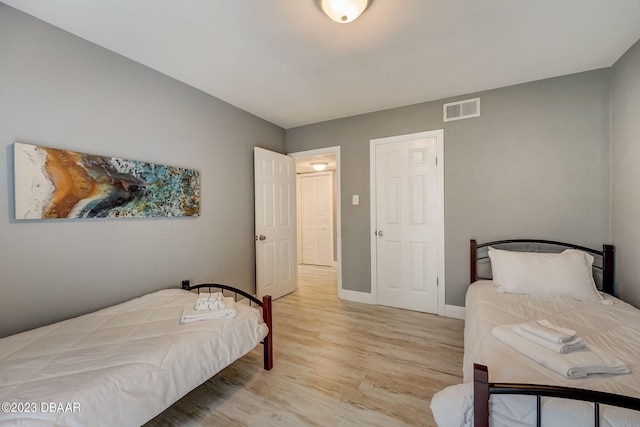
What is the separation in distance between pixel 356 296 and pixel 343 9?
315 centimetres

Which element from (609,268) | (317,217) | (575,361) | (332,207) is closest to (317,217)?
(317,217)

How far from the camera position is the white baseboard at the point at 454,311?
2928mm

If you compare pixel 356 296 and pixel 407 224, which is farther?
pixel 356 296

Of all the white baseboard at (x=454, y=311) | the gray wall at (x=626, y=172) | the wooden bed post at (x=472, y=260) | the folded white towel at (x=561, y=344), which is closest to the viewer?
the folded white towel at (x=561, y=344)

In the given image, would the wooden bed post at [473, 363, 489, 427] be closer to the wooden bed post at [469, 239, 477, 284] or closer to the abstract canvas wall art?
the wooden bed post at [469, 239, 477, 284]

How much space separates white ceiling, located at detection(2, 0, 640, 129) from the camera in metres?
1.62

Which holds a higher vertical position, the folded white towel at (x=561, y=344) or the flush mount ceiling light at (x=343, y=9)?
the flush mount ceiling light at (x=343, y=9)

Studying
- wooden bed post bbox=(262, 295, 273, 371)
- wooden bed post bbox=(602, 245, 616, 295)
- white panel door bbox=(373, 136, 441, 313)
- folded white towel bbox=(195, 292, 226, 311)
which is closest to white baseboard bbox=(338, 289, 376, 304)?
white panel door bbox=(373, 136, 441, 313)

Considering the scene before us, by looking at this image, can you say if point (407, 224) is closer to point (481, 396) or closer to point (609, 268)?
point (609, 268)

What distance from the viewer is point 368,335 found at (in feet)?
8.45

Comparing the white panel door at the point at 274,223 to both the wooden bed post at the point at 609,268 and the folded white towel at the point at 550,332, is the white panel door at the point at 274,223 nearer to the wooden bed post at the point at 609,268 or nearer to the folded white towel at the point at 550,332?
the folded white towel at the point at 550,332

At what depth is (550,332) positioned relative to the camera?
130cm

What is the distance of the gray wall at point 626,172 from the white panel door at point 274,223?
11.4ft

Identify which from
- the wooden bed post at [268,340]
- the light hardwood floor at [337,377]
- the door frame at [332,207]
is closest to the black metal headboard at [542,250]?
the light hardwood floor at [337,377]
